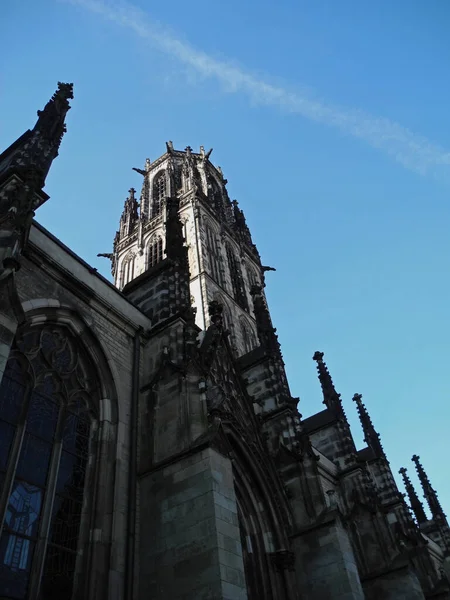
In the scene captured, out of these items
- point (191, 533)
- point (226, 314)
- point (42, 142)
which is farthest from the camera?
point (226, 314)

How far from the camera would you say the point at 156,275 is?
15000 mm

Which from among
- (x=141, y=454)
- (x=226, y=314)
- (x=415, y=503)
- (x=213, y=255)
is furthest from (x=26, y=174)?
(x=415, y=503)

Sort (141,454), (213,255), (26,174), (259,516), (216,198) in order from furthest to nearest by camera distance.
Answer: (216,198) < (213,255) < (259,516) < (141,454) < (26,174)

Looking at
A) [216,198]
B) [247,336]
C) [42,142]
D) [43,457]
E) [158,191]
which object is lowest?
Result: [43,457]

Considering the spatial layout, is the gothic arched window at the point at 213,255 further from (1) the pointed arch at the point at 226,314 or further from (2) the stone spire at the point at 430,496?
(2) the stone spire at the point at 430,496

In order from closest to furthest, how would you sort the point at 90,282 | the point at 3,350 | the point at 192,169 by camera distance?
the point at 3,350 → the point at 90,282 → the point at 192,169

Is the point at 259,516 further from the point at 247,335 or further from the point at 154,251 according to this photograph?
the point at 154,251

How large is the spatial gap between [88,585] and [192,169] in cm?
3842

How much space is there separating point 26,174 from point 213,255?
85.7ft

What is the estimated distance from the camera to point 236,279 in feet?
126

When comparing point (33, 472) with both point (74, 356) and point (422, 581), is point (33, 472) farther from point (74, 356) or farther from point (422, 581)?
point (422, 581)

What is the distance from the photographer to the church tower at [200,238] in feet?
109

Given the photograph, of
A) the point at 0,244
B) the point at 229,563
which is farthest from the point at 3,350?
the point at 229,563

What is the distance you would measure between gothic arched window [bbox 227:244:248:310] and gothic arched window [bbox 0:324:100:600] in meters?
25.6
